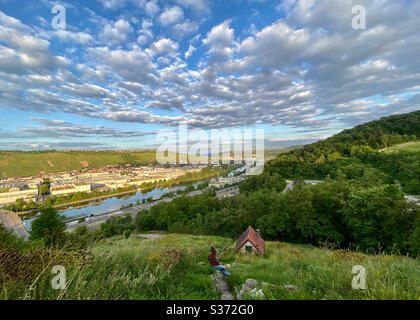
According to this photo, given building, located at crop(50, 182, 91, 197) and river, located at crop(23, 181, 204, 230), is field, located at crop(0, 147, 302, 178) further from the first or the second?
river, located at crop(23, 181, 204, 230)

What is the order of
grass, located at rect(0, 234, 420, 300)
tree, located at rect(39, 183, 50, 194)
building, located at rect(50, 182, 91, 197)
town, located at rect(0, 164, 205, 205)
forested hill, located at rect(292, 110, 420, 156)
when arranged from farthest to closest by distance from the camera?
1. tree, located at rect(39, 183, 50, 194)
2. building, located at rect(50, 182, 91, 197)
3. town, located at rect(0, 164, 205, 205)
4. forested hill, located at rect(292, 110, 420, 156)
5. grass, located at rect(0, 234, 420, 300)

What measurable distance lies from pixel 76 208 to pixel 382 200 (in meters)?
59.0

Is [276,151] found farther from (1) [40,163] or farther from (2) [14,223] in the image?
(1) [40,163]

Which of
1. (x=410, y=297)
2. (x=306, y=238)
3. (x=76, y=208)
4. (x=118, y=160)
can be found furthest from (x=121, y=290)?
(x=118, y=160)

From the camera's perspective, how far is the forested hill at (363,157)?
88.1 feet

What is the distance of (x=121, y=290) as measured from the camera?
7.47 ft

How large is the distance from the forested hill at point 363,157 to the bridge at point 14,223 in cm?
4898

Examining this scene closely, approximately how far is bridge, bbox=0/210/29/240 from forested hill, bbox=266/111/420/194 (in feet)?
161

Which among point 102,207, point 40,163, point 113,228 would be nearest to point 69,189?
point 102,207

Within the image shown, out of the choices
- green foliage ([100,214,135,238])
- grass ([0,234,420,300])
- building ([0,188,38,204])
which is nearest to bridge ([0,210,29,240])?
building ([0,188,38,204])

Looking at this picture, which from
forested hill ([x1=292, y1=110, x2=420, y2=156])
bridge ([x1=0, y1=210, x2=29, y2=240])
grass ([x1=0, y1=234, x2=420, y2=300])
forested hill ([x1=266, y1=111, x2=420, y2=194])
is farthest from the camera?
forested hill ([x1=292, y1=110, x2=420, y2=156])

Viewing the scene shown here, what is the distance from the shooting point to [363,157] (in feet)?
115

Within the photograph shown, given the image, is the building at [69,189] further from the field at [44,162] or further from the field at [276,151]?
the field at [276,151]

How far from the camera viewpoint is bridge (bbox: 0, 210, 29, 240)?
2615 centimetres
